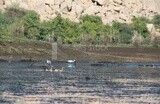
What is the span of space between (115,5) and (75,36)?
31552mm

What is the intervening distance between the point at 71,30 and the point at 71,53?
32.4 metres

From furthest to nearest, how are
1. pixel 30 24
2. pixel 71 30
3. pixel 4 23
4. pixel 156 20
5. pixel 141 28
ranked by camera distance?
1. pixel 156 20
2. pixel 141 28
3. pixel 4 23
4. pixel 71 30
5. pixel 30 24

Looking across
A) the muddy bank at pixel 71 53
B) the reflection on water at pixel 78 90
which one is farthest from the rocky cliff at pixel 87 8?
the reflection on water at pixel 78 90

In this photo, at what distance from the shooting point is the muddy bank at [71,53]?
96.8 meters

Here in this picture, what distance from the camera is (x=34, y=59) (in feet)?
309

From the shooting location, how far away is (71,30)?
5285 inches

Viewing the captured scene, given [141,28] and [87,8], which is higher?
[87,8]

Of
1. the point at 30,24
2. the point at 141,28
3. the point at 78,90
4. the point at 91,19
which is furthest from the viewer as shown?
the point at 141,28

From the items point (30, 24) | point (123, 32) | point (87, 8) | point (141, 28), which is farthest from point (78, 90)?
point (87, 8)

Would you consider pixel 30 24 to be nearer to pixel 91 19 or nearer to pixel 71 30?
pixel 71 30

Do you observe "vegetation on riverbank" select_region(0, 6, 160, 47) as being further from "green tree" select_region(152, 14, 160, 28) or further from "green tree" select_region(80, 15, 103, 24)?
"green tree" select_region(152, 14, 160, 28)

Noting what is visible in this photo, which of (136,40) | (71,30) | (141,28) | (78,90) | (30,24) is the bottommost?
(78,90)

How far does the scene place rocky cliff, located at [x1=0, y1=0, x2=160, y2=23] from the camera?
151 meters

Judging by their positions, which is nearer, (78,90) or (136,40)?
(78,90)
